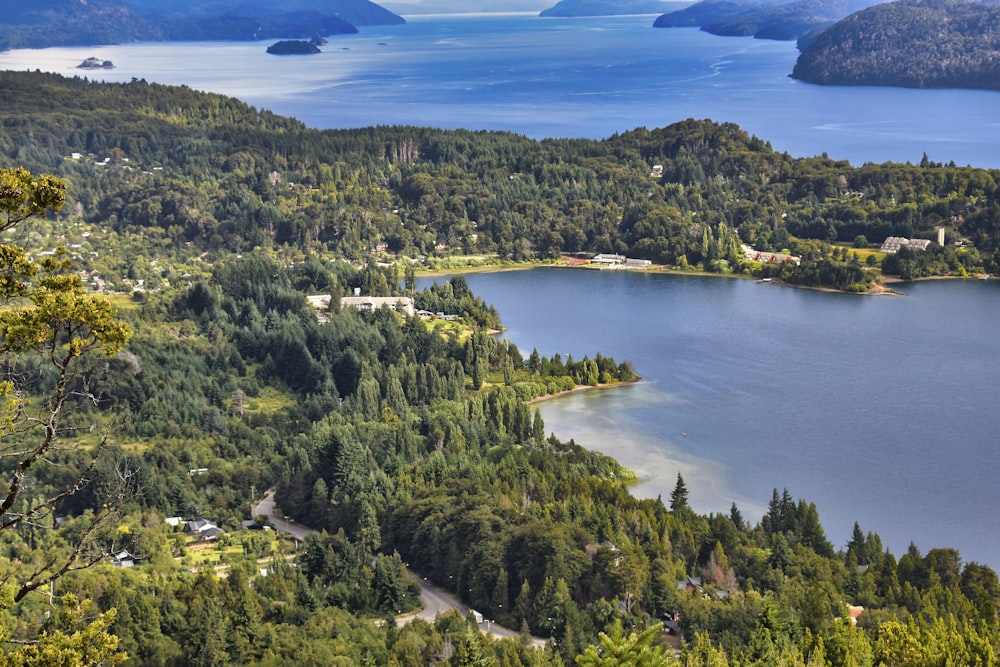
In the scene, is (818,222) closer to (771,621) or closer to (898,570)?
(898,570)

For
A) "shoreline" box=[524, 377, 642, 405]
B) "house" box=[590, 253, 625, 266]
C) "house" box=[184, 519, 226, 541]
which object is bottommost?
"house" box=[184, 519, 226, 541]

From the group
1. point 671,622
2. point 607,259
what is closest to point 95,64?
point 607,259

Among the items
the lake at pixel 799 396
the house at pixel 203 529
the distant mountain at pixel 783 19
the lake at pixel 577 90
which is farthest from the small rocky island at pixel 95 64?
the house at pixel 203 529

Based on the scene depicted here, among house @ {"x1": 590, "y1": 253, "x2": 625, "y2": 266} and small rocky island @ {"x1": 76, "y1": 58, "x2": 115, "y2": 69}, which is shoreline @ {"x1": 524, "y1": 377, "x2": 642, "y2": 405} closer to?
house @ {"x1": 590, "y1": 253, "x2": 625, "y2": 266}

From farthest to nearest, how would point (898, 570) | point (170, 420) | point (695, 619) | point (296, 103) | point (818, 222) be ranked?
1. point (296, 103)
2. point (818, 222)
3. point (170, 420)
4. point (898, 570)
5. point (695, 619)

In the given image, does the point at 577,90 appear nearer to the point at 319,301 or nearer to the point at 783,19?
the point at 783,19

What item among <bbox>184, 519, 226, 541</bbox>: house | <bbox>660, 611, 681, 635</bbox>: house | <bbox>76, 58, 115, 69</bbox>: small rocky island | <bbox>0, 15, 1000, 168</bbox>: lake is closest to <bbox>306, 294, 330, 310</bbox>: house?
<bbox>184, 519, 226, 541</bbox>: house

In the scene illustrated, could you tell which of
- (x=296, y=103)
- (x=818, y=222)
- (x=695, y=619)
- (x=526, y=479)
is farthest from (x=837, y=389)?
(x=296, y=103)
